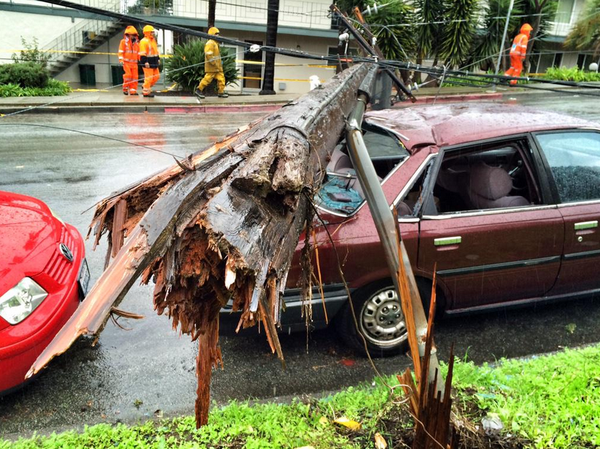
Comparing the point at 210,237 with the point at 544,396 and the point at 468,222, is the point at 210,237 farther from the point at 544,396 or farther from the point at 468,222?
the point at 468,222

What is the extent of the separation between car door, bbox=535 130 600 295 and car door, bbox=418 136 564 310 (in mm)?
115

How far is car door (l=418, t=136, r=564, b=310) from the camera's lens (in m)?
3.92

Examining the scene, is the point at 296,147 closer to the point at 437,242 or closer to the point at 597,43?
the point at 437,242

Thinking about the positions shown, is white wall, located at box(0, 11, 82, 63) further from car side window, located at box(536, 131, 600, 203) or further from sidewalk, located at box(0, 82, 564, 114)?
car side window, located at box(536, 131, 600, 203)

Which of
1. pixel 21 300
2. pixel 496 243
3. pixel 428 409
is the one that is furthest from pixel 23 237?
pixel 496 243

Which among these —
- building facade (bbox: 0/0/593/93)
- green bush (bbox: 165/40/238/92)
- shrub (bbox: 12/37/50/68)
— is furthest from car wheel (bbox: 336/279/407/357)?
shrub (bbox: 12/37/50/68)

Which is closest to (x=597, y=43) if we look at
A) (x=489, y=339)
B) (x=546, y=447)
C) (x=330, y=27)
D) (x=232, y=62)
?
(x=330, y=27)

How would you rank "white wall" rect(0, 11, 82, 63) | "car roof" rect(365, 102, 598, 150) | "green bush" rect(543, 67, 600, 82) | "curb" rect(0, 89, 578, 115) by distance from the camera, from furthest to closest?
"green bush" rect(543, 67, 600, 82) → "white wall" rect(0, 11, 82, 63) → "curb" rect(0, 89, 578, 115) → "car roof" rect(365, 102, 598, 150)

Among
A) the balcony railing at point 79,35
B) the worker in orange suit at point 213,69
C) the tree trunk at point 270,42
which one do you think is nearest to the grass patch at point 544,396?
the worker in orange suit at point 213,69

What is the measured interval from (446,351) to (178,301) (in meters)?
3.23

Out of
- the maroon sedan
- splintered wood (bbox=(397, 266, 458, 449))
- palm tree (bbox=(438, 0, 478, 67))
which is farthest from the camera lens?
palm tree (bbox=(438, 0, 478, 67))

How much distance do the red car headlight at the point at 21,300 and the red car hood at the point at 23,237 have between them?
40 mm

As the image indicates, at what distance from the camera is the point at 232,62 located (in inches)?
758

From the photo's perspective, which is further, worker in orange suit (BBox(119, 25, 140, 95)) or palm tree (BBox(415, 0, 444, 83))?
palm tree (BBox(415, 0, 444, 83))
